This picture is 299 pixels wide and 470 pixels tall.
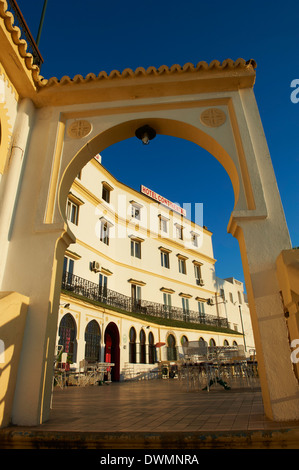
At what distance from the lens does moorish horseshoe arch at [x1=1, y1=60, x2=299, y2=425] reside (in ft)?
12.2

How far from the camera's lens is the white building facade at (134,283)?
15.7m

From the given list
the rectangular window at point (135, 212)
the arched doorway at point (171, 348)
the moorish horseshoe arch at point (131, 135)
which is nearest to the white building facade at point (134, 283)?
the arched doorway at point (171, 348)

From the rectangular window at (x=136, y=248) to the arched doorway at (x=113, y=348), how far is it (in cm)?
693

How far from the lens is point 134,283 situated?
22047 millimetres

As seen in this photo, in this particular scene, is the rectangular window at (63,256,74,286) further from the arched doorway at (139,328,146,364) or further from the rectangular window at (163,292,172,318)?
the rectangular window at (163,292,172,318)

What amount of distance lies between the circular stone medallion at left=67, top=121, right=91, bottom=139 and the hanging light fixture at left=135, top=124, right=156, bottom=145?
0.97 meters

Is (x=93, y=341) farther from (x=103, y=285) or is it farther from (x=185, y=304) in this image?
(x=185, y=304)

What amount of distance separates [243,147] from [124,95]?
98.6 inches

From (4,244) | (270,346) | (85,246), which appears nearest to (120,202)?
(85,246)

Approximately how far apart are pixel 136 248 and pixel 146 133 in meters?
18.3

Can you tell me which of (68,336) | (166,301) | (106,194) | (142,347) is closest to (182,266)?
(166,301)

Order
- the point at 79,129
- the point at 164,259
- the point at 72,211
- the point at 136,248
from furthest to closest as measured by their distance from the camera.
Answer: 1. the point at 164,259
2. the point at 136,248
3. the point at 72,211
4. the point at 79,129

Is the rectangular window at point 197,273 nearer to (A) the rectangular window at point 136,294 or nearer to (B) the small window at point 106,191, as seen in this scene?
(A) the rectangular window at point 136,294

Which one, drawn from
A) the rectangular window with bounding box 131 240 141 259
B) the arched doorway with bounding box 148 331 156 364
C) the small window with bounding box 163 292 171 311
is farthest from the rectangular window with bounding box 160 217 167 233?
the arched doorway with bounding box 148 331 156 364
